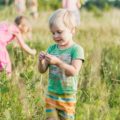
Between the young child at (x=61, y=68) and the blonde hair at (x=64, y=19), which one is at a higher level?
the blonde hair at (x=64, y=19)

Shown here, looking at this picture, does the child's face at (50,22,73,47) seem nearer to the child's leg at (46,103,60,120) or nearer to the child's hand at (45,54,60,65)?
the child's hand at (45,54,60,65)

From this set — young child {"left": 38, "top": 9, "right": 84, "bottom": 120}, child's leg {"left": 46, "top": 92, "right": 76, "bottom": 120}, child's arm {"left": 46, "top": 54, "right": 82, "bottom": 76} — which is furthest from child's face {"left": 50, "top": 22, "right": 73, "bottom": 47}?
child's leg {"left": 46, "top": 92, "right": 76, "bottom": 120}

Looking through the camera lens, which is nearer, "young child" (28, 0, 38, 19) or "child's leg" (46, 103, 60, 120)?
"child's leg" (46, 103, 60, 120)

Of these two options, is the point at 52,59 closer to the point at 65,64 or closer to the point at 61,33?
the point at 65,64

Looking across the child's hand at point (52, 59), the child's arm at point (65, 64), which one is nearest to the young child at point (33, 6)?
the child's arm at point (65, 64)

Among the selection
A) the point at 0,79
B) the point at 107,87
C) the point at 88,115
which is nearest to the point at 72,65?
the point at 88,115

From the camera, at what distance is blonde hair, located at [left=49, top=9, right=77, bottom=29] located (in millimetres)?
3900

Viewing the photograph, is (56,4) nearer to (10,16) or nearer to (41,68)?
(10,16)

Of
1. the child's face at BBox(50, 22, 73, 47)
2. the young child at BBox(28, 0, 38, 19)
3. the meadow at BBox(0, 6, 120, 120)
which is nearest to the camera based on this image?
the child's face at BBox(50, 22, 73, 47)

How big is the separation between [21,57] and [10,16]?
24.4ft

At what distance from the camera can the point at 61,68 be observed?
386 centimetres

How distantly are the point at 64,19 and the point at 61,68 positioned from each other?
1.13 feet

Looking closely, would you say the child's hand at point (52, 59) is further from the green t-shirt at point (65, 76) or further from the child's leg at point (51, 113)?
the child's leg at point (51, 113)

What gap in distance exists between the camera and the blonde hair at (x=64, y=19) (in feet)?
12.8
